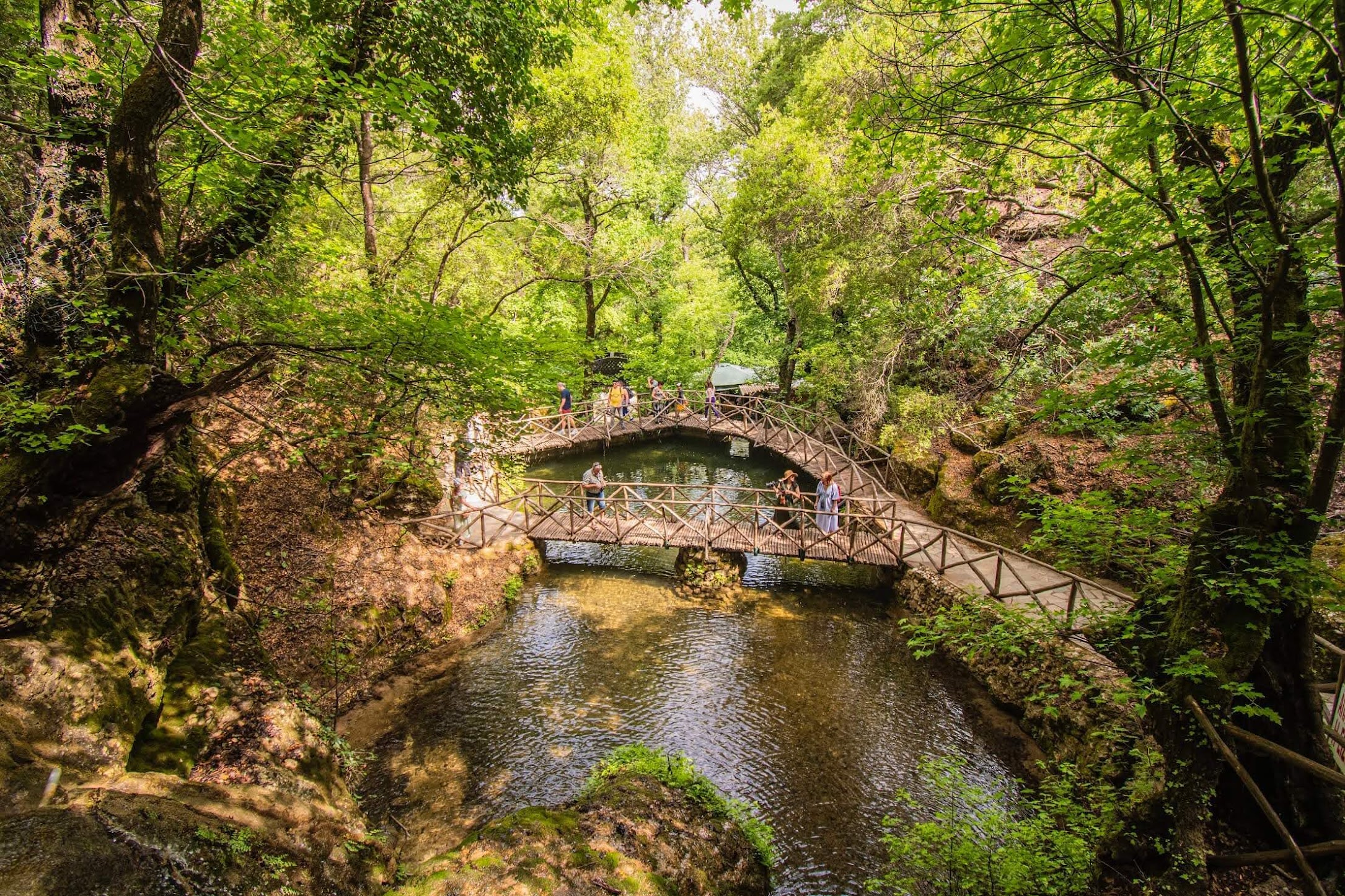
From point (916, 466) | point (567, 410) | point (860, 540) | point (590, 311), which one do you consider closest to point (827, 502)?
point (860, 540)

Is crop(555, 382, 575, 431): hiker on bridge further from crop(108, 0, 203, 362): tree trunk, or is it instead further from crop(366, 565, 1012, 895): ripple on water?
crop(108, 0, 203, 362): tree trunk

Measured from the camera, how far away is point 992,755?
6.78 m

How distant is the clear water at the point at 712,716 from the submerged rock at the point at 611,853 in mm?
815

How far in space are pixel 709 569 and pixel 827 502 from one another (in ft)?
9.77

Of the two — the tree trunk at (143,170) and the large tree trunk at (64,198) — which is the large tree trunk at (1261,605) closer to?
the tree trunk at (143,170)

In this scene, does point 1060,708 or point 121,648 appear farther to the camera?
point 1060,708

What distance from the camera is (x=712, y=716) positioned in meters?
7.50

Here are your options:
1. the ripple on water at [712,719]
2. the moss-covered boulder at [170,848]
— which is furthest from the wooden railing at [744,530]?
the moss-covered boulder at [170,848]

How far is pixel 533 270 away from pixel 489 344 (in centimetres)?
1081

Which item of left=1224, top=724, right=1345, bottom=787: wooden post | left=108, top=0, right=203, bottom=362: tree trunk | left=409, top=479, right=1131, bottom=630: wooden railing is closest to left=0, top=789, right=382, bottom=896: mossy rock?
left=108, top=0, right=203, bottom=362: tree trunk

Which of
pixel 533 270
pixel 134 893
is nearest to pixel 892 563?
pixel 134 893

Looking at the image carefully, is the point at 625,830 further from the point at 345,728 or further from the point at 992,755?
the point at 992,755

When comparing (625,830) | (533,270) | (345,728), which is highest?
(533,270)

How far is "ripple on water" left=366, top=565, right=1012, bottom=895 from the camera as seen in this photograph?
5.89 metres
